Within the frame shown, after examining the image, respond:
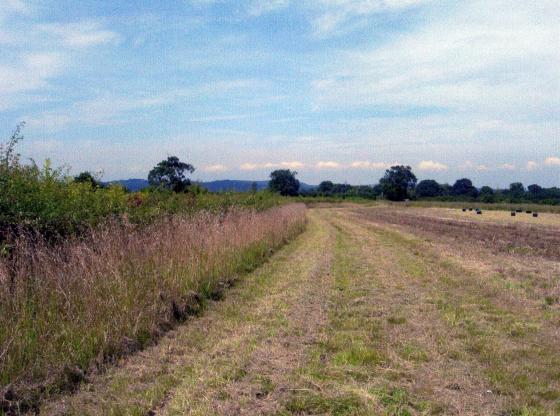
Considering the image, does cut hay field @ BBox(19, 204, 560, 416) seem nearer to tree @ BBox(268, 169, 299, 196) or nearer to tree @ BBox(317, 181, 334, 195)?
tree @ BBox(268, 169, 299, 196)

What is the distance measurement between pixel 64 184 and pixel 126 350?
487 centimetres

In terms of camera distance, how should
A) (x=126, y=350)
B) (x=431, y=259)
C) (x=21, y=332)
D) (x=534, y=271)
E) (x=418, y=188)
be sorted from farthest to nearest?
(x=418, y=188), (x=431, y=259), (x=534, y=271), (x=126, y=350), (x=21, y=332)

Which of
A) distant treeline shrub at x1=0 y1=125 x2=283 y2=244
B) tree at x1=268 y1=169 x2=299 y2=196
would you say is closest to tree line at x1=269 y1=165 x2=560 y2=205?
tree at x1=268 y1=169 x2=299 y2=196

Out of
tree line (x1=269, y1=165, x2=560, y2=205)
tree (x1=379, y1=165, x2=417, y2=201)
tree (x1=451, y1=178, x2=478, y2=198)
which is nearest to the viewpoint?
tree line (x1=269, y1=165, x2=560, y2=205)

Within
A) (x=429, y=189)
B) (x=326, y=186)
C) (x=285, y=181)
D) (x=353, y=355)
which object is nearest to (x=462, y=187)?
(x=429, y=189)

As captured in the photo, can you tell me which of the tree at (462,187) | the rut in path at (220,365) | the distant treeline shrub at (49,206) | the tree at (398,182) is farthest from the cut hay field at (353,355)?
the tree at (462,187)

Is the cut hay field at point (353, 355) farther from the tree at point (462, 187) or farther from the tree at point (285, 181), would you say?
the tree at point (462, 187)

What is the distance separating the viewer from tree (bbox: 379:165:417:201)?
386ft

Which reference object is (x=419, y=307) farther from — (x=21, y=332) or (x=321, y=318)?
(x=21, y=332)

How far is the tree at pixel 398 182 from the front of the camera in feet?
386

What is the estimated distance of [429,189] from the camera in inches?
5413

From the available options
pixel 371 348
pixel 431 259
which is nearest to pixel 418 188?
pixel 431 259

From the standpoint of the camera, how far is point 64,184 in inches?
364

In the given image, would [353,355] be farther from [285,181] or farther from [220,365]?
[285,181]
